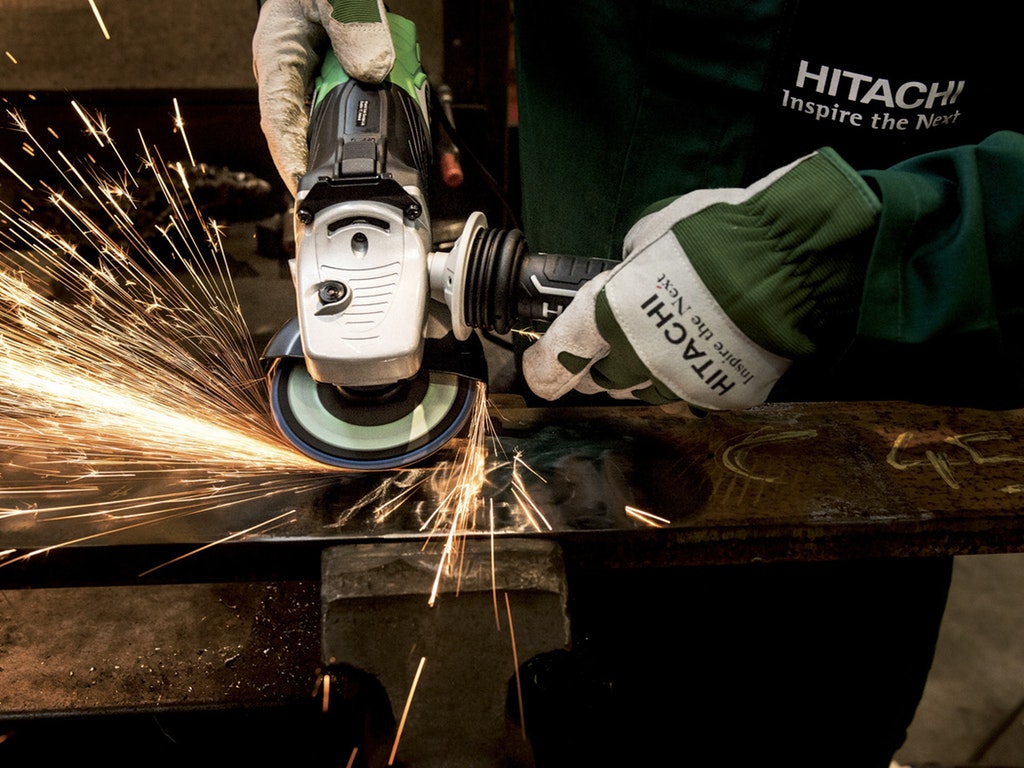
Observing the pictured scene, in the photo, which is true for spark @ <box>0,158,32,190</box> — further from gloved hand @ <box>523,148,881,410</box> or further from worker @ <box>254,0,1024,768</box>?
gloved hand @ <box>523,148,881,410</box>

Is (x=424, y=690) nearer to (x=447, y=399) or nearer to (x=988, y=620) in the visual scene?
(x=447, y=399)

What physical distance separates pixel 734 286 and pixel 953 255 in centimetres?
33

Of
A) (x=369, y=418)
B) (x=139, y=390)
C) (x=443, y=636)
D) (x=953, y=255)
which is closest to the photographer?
(x=953, y=255)

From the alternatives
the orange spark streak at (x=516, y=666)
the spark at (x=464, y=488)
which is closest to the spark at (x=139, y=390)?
the spark at (x=464, y=488)

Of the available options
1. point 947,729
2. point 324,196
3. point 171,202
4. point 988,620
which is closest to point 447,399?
point 324,196

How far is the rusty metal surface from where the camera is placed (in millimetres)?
1366

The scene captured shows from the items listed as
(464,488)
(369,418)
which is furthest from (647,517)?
(369,418)

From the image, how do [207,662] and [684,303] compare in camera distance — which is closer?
[684,303]

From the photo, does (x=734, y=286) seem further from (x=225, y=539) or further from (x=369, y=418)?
(x=225, y=539)

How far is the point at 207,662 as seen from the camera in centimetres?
165

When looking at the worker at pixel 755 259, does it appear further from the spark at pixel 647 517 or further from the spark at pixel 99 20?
the spark at pixel 99 20

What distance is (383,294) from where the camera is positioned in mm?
1337

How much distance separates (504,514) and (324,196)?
73 cm

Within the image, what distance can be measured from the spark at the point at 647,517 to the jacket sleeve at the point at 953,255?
1.66 feet
